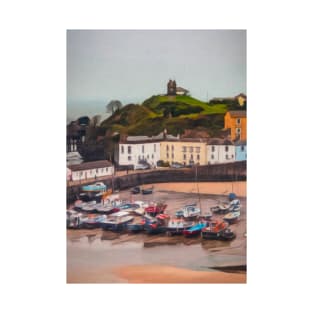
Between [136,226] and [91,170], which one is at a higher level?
[91,170]

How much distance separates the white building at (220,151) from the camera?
3994 millimetres

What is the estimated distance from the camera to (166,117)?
4020 millimetres

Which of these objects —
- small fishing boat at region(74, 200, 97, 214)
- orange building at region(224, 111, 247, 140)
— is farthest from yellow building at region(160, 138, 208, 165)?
small fishing boat at region(74, 200, 97, 214)

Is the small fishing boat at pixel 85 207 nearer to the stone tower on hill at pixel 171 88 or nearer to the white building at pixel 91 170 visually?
the white building at pixel 91 170

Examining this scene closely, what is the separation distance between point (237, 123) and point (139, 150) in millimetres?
753

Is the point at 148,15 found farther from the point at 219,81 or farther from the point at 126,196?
the point at 126,196

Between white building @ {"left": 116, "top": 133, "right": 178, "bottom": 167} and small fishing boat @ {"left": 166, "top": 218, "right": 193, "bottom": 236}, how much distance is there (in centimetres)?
45

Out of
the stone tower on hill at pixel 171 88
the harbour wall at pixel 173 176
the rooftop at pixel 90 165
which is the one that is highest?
the stone tower on hill at pixel 171 88

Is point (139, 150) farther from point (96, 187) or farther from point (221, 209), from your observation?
point (221, 209)

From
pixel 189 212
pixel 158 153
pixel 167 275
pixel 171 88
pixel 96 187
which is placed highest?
pixel 171 88

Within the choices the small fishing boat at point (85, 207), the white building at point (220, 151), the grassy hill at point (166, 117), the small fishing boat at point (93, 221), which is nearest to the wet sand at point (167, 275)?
the small fishing boat at point (93, 221)

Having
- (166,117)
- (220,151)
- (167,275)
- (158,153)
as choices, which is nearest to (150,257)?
(167,275)

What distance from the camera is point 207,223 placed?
3994 millimetres

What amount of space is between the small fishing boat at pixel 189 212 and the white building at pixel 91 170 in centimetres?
59
